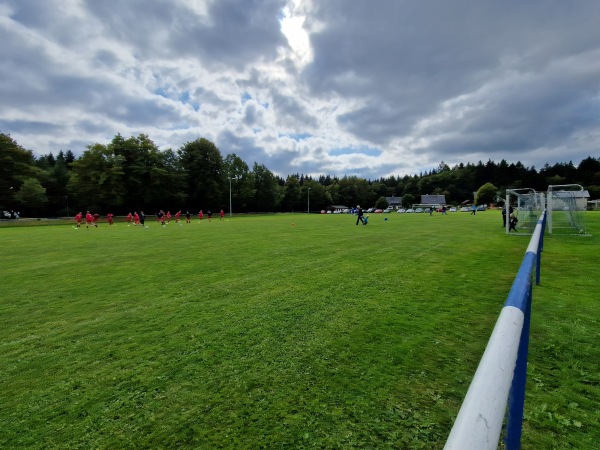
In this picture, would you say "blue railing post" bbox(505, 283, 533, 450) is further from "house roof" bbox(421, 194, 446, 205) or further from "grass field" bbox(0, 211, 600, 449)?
"house roof" bbox(421, 194, 446, 205)

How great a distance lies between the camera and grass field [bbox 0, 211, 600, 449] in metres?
3.04

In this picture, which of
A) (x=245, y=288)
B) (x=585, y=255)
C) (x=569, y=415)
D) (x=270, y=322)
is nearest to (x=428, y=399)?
(x=569, y=415)

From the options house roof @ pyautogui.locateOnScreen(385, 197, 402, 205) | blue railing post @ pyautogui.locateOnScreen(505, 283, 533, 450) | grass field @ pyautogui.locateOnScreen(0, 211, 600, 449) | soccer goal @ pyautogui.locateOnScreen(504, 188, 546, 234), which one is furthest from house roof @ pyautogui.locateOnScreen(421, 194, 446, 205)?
blue railing post @ pyautogui.locateOnScreen(505, 283, 533, 450)

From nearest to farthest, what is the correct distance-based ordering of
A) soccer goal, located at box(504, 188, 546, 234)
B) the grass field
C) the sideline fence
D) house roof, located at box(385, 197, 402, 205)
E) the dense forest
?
A: the sideline fence
the grass field
soccer goal, located at box(504, 188, 546, 234)
the dense forest
house roof, located at box(385, 197, 402, 205)

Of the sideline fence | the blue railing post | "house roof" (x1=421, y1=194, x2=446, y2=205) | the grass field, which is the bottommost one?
the grass field

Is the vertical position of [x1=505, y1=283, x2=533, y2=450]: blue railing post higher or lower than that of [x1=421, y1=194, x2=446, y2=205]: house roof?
lower

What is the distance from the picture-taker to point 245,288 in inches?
309

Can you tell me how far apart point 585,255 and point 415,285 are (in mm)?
8259

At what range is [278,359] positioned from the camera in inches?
169

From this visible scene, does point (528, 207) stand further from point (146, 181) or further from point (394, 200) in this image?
point (394, 200)

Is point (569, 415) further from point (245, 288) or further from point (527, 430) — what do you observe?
point (245, 288)

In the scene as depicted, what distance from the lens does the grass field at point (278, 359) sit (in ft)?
9.96

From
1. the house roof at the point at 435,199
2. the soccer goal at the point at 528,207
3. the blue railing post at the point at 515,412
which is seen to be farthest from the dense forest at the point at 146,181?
the blue railing post at the point at 515,412

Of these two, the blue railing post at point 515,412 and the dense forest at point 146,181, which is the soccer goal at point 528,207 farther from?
the dense forest at point 146,181
